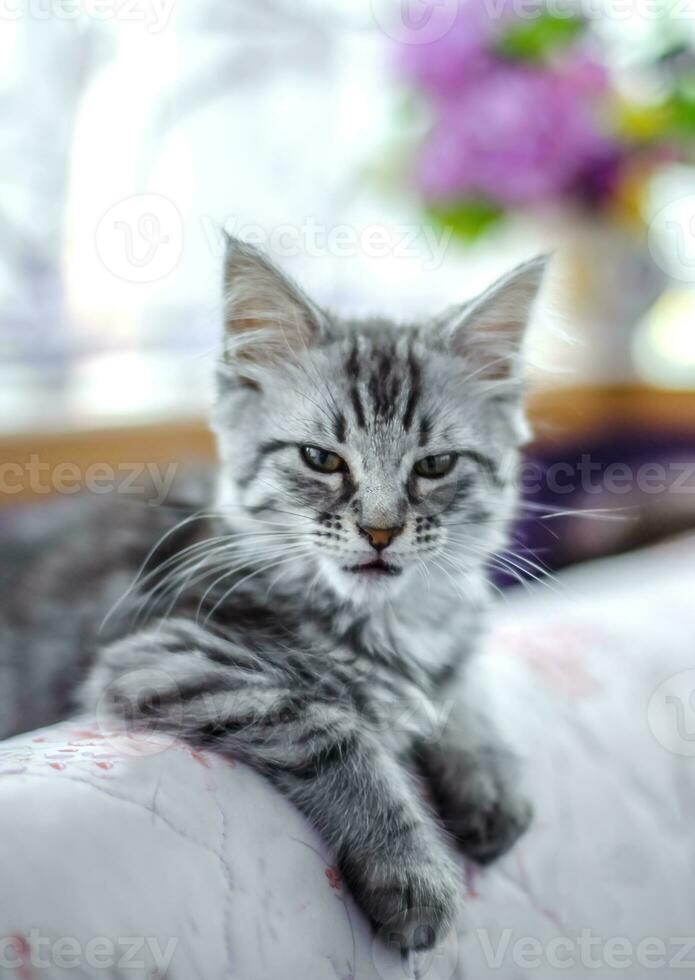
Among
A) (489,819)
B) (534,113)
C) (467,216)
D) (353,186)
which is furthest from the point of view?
(353,186)

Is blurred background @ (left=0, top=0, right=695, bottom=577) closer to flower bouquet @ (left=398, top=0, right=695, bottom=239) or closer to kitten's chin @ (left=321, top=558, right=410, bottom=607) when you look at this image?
flower bouquet @ (left=398, top=0, right=695, bottom=239)

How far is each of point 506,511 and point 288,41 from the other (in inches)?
57.3

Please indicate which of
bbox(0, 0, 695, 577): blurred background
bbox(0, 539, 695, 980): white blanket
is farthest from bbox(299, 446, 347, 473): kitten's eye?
bbox(0, 0, 695, 577): blurred background

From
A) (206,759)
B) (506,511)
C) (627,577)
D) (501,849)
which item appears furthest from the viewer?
(627,577)

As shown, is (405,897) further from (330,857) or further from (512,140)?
(512,140)

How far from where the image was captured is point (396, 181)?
199 cm

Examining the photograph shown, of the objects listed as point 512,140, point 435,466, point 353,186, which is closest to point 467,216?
point 512,140

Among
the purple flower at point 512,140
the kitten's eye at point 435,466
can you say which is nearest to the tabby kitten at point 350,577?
the kitten's eye at point 435,466

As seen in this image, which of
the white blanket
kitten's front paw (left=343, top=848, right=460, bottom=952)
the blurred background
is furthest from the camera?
the blurred background

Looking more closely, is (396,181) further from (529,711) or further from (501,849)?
(501,849)

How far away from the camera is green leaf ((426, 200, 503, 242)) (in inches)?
75.9

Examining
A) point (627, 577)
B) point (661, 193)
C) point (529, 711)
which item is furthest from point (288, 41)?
point (529, 711)

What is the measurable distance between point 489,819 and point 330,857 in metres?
0.18

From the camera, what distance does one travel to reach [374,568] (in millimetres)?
816
